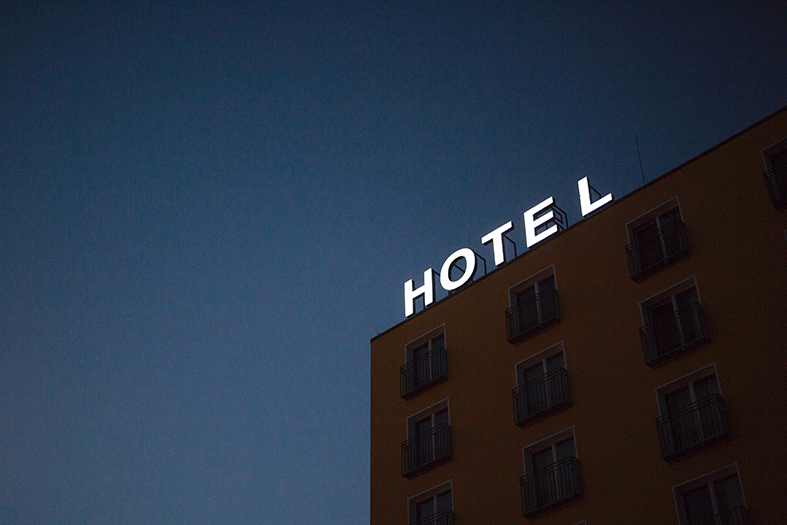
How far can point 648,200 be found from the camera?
4303 cm

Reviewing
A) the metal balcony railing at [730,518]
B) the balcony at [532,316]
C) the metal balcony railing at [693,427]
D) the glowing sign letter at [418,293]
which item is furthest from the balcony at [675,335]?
the glowing sign letter at [418,293]

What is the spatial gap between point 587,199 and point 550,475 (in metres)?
14.8

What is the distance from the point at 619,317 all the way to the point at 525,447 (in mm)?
7172

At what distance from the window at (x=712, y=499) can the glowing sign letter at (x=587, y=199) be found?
1582 cm

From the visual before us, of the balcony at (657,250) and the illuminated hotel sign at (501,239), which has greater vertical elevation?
the illuminated hotel sign at (501,239)

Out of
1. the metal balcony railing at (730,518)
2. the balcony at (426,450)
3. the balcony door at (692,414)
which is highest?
the balcony at (426,450)

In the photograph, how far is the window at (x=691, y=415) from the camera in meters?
35.1

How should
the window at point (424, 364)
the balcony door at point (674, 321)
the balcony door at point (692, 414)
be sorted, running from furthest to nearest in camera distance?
the window at point (424, 364), the balcony door at point (674, 321), the balcony door at point (692, 414)

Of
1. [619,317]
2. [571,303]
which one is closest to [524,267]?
[571,303]

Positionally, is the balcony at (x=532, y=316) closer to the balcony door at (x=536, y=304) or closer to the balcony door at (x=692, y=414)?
the balcony door at (x=536, y=304)

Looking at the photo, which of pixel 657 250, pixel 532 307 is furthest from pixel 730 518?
pixel 532 307

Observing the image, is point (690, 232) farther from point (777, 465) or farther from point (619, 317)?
point (777, 465)

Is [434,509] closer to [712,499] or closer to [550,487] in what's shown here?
[550,487]

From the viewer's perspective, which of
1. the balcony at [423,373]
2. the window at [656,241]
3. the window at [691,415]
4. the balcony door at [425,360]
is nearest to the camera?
the window at [691,415]
